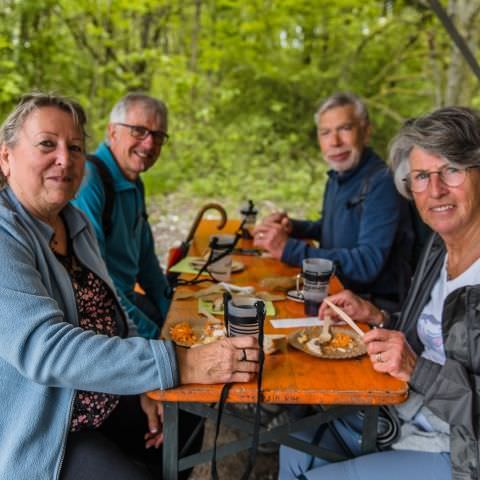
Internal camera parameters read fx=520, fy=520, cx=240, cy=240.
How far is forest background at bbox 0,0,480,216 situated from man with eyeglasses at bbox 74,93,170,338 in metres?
4.47

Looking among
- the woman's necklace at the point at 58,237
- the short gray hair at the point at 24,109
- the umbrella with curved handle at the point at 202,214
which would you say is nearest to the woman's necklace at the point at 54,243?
the woman's necklace at the point at 58,237

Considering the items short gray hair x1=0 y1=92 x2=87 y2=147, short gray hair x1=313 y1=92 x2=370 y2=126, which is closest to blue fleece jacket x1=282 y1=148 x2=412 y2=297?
short gray hair x1=313 y1=92 x2=370 y2=126

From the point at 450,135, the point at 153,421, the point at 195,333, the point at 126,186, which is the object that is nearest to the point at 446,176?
the point at 450,135

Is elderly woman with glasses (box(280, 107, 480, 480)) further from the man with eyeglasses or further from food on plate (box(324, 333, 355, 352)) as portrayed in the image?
the man with eyeglasses

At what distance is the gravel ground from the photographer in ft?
7.61

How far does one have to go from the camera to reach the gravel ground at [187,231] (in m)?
2.32

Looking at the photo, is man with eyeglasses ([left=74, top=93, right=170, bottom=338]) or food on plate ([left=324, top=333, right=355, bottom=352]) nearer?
food on plate ([left=324, top=333, right=355, bottom=352])

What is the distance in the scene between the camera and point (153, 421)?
177cm

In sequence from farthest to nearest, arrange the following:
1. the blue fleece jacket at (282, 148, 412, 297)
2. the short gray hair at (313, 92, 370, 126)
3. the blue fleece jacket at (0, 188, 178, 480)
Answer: the short gray hair at (313, 92, 370, 126), the blue fleece jacket at (282, 148, 412, 297), the blue fleece jacket at (0, 188, 178, 480)

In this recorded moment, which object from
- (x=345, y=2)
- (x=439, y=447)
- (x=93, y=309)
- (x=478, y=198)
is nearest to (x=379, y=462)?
(x=439, y=447)

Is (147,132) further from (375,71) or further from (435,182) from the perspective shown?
(375,71)

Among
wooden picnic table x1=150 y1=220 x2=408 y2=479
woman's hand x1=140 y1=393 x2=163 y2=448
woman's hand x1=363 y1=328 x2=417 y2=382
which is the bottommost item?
woman's hand x1=140 y1=393 x2=163 y2=448

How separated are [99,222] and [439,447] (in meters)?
1.56

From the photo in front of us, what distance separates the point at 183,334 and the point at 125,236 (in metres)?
1.01
